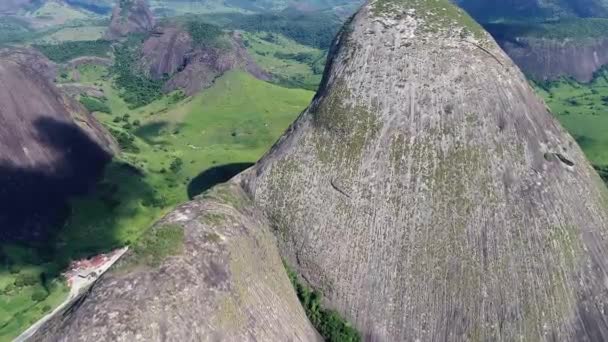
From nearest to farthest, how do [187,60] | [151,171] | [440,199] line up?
[440,199], [151,171], [187,60]

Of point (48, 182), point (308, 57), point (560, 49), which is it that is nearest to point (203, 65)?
point (308, 57)

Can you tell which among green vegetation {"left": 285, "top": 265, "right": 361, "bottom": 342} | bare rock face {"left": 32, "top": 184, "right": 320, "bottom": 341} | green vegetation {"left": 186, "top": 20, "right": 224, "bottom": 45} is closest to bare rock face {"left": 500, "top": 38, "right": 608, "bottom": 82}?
green vegetation {"left": 186, "top": 20, "right": 224, "bottom": 45}

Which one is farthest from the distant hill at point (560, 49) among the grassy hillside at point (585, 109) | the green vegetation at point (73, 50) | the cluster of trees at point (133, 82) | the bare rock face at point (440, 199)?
the bare rock face at point (440, 199)

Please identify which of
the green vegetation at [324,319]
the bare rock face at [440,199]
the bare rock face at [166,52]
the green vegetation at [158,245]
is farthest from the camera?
the bare rock face at [166,52]

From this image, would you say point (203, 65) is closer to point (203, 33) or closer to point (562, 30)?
point (203, 33)

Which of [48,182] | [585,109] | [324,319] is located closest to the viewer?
[324,319]

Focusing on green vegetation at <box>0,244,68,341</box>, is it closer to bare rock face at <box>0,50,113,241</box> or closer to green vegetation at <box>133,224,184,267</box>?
bare rock face at <box>0,50,113,241</box>

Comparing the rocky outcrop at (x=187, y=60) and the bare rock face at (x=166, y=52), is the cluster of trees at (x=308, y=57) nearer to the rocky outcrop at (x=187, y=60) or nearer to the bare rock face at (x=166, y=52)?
the rocky outcrop at (x=187, y=60)
